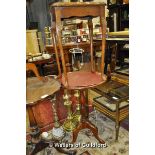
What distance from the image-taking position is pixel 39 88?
78 centimetres

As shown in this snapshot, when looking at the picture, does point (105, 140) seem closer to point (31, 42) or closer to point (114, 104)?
point (114, 104)

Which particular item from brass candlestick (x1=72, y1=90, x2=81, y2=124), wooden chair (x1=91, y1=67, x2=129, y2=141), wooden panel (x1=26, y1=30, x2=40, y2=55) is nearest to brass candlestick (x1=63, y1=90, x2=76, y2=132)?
brass candlestick (x1=72, y1=90, x2=81, y2=124)

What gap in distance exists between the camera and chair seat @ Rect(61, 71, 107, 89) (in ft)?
2.46

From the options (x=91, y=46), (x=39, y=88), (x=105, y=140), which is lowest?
(x=105, y=140)

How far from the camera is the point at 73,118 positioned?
1038 mm

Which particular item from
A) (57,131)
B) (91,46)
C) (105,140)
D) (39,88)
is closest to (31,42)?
(39,88)

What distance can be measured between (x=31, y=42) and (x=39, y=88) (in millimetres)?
193

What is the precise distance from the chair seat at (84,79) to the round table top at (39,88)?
0.05 meters

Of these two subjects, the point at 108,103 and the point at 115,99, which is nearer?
the point at 115,99

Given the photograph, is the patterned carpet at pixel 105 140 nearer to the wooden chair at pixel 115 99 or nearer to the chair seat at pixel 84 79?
the wooden chair at pixel 115 99

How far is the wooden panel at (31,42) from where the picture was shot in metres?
0.71
